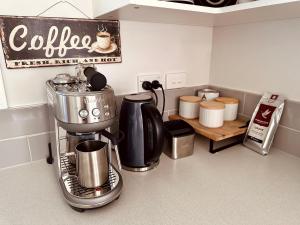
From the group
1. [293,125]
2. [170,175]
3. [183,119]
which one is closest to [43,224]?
[170,175]

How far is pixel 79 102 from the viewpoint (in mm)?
494

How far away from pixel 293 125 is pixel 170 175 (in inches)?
18.9

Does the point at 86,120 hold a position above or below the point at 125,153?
above

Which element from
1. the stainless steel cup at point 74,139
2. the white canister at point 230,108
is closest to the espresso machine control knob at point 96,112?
the stainless steel cup at point 74,139

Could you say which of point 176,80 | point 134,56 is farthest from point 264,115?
point 134,56

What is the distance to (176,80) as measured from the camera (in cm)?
100

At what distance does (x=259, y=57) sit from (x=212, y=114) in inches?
11.9

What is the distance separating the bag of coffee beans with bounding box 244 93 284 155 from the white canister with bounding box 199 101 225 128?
13cm

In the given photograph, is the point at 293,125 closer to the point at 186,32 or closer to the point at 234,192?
the point at 234,192

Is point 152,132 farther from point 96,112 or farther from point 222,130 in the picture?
point 222,130

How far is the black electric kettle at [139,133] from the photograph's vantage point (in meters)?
0.66

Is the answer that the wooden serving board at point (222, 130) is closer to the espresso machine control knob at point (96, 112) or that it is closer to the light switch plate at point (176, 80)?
the light switch plate at point (176, 80)

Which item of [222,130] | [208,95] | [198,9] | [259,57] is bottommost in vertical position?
[222,130]

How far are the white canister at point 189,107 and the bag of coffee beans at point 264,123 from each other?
22cm
